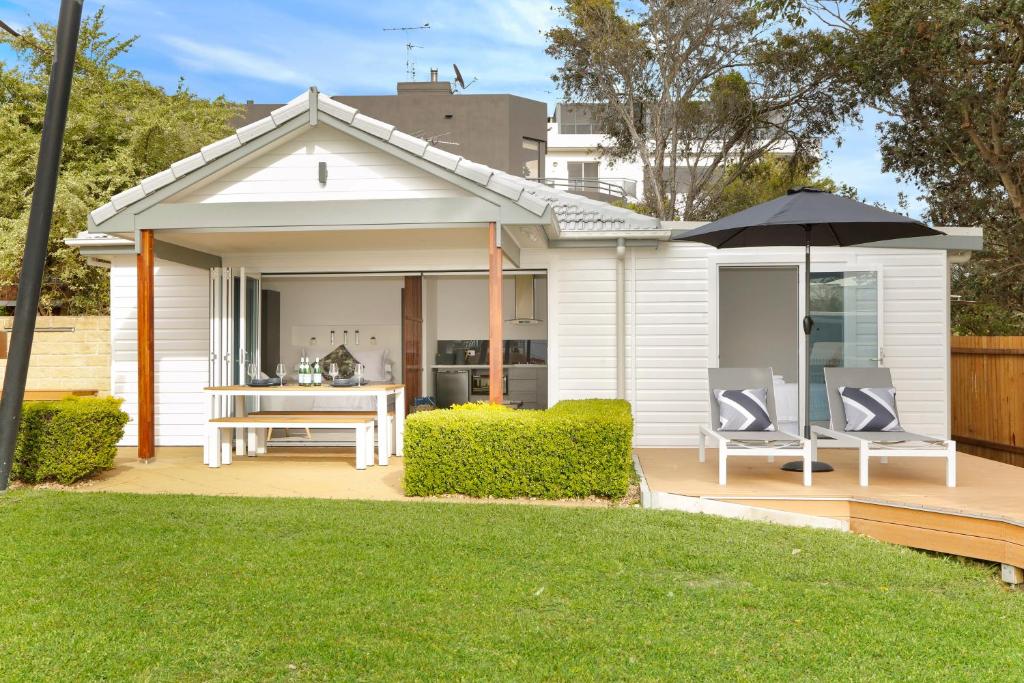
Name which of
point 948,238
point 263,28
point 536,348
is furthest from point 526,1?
point 948,238

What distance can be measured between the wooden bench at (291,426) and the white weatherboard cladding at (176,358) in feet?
5.99

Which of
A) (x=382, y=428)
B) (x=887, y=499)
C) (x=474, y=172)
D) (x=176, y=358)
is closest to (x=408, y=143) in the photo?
(x=474, y=172)

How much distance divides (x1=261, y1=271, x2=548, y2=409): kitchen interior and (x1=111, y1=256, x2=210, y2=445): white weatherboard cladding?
2.36 meters

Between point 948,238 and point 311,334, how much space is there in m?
9.00

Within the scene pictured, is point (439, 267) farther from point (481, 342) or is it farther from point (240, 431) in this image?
point (481, 342)

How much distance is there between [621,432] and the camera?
6602 mm

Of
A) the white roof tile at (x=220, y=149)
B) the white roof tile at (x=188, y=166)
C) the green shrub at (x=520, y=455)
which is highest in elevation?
the white roof tile at (x=220, y=149)

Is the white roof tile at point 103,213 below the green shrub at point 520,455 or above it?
above

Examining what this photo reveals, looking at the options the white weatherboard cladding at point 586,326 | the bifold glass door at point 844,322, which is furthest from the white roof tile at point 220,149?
the bifold glass door at point 844,322

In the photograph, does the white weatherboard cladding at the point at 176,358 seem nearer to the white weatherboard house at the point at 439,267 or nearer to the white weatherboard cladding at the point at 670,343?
the white weatherboard house at the point at 439,267

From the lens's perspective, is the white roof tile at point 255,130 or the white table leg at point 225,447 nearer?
the white roof tile at point 255,130

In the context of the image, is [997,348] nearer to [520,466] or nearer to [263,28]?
[520,466]

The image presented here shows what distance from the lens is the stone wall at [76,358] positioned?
10.5 meters

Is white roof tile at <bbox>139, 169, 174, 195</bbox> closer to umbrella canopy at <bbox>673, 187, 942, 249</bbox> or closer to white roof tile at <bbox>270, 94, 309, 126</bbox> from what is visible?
white roof tile at <bbox>270, 94, 309, 126</bbox>
